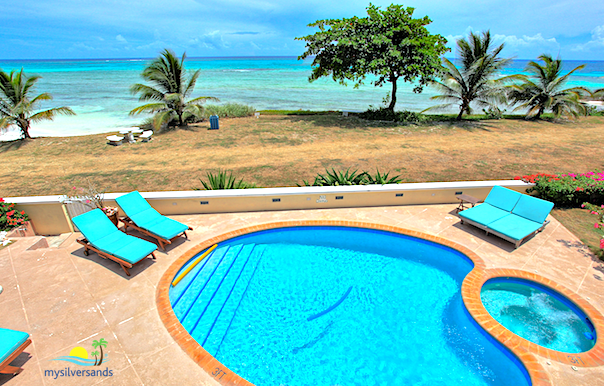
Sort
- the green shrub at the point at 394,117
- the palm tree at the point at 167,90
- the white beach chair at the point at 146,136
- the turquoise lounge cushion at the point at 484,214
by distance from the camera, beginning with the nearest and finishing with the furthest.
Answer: the turquoise lounge cushion at the point at 484,214
the white beach chair at the point at 146,136
the palm tree at the point at 167,90
the green shrub at the point at 394,117

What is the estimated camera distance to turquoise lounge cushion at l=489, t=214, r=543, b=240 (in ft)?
25.0

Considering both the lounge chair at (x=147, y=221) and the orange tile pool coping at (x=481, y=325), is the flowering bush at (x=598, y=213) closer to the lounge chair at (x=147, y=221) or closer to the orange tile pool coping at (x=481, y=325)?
the orange tile pool coping at (x=481, y=325)

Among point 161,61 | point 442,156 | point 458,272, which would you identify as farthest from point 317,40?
point 458,272

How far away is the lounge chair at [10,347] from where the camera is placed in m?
4.52

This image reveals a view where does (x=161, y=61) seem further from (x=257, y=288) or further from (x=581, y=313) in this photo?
(x=581, y=313)

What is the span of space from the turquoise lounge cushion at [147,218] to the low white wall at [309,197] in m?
0.49

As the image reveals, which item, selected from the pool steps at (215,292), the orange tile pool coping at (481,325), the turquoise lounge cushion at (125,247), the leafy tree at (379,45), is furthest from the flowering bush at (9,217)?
the leafy tree at (379,45)

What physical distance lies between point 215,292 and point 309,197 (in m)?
4.06

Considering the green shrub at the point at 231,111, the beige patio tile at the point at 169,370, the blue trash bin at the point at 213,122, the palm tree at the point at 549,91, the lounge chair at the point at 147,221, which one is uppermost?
the palm tree at the point at 549,91

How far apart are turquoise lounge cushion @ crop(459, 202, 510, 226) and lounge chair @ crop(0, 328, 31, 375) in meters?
9.46

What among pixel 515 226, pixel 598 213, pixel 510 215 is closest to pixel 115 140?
pixel 510 215

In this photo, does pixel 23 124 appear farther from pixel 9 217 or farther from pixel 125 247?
pixel 125 247

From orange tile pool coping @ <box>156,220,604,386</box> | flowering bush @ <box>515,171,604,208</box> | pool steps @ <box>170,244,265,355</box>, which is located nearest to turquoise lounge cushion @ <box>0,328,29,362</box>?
orange tile pool coping @ <box>156,220,604,386</box>

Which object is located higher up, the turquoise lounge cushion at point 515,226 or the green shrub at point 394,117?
the green shrub at point 394,117
